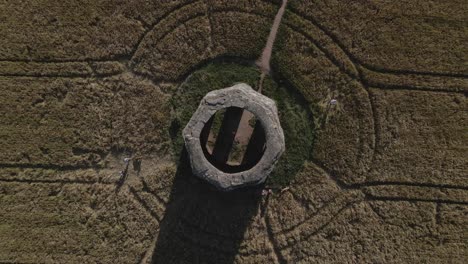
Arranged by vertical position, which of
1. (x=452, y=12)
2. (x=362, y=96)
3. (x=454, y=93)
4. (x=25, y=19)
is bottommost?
(x=25, y=19)

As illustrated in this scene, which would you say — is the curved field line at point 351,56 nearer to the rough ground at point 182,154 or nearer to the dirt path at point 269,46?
the rough ground at point 182,154

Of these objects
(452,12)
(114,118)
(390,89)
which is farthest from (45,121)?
(452,12)

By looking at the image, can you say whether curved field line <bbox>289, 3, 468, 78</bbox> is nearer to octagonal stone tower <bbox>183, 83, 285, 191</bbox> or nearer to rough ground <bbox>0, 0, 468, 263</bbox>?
rough ground <bbox>0, 0, 468, 263</bbox>

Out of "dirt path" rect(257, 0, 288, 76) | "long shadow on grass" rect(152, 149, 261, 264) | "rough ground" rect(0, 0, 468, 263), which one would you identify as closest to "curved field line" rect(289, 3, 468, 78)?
"rough ground" rect(0, 0, 468, 263)

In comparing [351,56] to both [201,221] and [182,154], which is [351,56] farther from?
[201,221]

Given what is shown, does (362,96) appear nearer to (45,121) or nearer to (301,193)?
(301,193)
